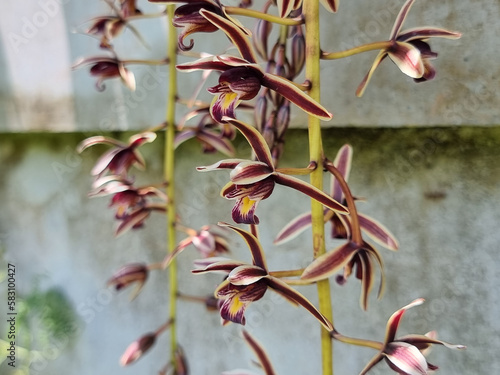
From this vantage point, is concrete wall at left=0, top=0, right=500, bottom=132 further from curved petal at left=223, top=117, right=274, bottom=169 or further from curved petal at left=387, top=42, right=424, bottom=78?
curved petal at left=223, top=117, right=274, bottom=169

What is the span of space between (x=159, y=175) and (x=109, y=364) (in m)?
0.58

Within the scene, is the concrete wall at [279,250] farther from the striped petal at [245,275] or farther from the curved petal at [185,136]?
the striped petal at [245,275]

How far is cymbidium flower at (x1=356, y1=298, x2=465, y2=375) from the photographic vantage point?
47 centimetres

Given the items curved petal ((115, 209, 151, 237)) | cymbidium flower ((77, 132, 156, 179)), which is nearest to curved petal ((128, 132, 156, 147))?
cymbidium flower ((77, 132, 156, 179))

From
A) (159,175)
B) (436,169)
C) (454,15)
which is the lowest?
(159,175)

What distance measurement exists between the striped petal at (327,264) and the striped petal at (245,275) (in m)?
0.05

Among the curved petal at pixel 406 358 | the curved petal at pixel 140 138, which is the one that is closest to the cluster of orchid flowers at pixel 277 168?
the curved petal at pixel 406 358

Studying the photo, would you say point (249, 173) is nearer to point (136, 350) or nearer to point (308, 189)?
point (308, 189)

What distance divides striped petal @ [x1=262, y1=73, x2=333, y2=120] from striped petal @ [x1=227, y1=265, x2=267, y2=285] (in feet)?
0.61

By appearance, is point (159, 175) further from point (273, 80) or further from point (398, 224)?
point (273, 80)

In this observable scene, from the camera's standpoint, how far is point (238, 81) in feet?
1.55

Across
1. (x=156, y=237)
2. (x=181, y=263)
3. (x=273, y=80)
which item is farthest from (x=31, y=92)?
(x=273, y=80)

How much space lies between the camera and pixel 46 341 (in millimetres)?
1314

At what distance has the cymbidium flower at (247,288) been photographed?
0.49 m
